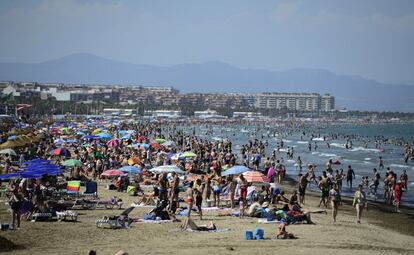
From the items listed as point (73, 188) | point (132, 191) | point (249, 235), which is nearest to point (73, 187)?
point (73, 188)

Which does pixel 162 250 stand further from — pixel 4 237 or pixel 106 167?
pixel 106 167

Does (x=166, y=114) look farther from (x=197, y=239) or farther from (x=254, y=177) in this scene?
(x=197, y=239)

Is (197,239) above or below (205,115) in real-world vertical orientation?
above

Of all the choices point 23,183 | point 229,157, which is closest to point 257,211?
point 23,183

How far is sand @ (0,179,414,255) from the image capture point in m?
11.0

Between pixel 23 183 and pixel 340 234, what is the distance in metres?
8.54

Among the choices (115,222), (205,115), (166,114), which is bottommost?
(205,115)

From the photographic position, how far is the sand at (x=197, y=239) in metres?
11.0

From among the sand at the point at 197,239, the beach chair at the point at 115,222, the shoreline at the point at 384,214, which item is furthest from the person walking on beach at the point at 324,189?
the beach chair at the point at 115,222

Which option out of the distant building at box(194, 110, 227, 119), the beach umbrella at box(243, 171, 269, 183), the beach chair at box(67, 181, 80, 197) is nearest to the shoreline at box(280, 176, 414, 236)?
the beach umbrella at box(243, 171, 269, 183)

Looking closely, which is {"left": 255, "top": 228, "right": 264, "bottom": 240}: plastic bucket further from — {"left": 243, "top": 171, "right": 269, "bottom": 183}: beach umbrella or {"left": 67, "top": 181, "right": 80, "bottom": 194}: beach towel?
{"left": 67, "top": 181, "right": 80, "bottom": 194}: beach towel

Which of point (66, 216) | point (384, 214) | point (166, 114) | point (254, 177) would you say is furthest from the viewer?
point (166, 114)

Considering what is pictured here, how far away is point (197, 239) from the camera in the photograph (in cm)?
1213

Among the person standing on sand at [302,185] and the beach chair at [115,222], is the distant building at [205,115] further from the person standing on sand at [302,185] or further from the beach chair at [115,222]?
the beach chair at [115,222]
